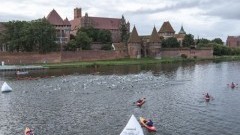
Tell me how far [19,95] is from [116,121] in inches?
902

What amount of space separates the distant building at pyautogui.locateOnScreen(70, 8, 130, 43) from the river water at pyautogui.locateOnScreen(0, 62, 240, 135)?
2814 inches

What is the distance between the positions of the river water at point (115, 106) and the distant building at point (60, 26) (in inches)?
2116

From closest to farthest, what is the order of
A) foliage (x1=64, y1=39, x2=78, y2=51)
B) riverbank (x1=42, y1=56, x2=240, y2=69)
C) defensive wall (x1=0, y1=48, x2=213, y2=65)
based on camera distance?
riverbank (x1=42, y1=56, x2=240, y2=69), defensive wall (x1=0, y1=48, x2=213, y2=65), foliage (x1=64, y1=39, x2=78, y2=51)

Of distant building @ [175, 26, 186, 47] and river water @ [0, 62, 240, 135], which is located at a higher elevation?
distant building @ [175, 26, 186, 47]

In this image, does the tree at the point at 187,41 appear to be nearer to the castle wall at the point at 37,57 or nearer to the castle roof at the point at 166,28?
the castle roof at the point at 166,28

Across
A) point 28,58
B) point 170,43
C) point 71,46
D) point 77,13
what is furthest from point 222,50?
point 28,58

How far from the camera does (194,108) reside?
44.6 m

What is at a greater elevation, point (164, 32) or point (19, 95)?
point (164, 32)

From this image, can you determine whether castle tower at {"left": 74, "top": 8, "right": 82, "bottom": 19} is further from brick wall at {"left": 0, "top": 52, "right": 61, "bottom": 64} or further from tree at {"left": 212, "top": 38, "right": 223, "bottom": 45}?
tree at {"left": 212, "top": 38, "right": 223, "bottom": 45}

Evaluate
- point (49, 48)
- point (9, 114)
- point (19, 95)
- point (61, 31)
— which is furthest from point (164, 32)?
point (9, 114)

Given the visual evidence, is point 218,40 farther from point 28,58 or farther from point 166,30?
point 28,58

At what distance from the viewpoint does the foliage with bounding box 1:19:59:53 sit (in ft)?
354

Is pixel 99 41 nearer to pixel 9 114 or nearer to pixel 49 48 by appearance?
pixel 49 48

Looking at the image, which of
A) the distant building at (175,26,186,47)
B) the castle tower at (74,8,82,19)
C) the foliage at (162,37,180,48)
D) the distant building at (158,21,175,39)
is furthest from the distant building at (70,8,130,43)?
the distant building at (175,26,186,47)
